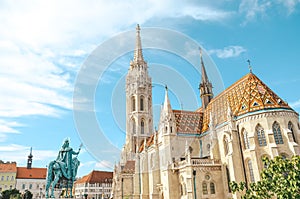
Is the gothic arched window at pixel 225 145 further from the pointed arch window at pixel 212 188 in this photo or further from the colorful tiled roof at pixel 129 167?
the colorful tiled roof at pixel 129 167

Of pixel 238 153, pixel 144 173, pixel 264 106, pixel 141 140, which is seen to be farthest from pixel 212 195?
pixel 141 140

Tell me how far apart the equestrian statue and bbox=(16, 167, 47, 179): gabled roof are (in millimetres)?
63164

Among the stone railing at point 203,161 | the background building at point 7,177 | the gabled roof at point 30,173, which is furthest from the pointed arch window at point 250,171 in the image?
the background building at point 7,177

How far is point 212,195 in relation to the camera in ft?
105

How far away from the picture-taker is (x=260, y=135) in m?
30.6

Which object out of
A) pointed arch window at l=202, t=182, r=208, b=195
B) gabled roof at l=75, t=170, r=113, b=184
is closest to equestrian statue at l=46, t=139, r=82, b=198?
pointed arch window at l=202, t=182, r=208, b=195

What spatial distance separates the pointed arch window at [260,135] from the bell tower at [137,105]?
1317 inches

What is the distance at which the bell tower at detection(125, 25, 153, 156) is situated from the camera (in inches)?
2387

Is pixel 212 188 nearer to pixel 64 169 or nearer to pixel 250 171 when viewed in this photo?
pixel 250 171

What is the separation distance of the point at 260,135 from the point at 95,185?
2631 inches

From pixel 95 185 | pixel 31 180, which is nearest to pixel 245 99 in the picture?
pixel 95 185

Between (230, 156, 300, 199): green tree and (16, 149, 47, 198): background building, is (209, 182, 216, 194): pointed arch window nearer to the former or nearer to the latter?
(230, 156, 300, 199): green tree

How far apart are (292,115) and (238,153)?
8722 mm

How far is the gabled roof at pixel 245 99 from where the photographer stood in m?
31.9
